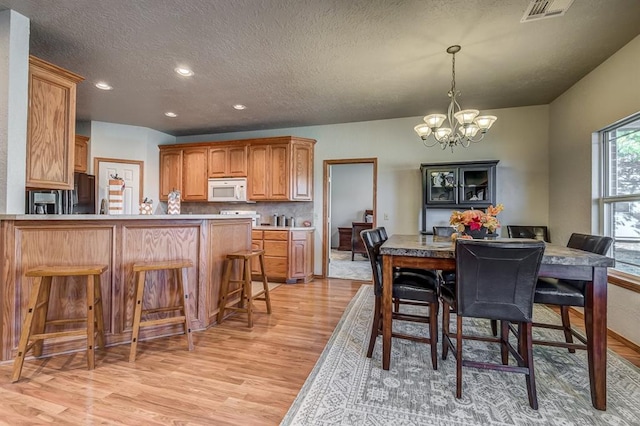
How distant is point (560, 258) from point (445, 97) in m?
2.67

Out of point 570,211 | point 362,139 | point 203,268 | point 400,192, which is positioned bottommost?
point 203,268

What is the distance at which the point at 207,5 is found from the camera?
83.0 inches

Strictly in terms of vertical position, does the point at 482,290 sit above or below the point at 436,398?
above

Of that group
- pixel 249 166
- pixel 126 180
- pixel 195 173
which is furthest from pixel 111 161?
pixel 249 166

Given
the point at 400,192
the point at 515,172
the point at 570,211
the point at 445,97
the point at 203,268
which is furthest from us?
the point at 400,192

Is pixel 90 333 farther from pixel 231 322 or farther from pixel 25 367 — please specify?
pixel 231 322

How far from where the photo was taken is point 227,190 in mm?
5113

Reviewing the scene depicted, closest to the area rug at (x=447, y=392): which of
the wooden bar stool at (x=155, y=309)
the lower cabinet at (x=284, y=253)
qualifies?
the wooden bar stool at (x=155, y=309)

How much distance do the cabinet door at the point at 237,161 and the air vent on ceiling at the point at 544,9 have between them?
4.01 metres

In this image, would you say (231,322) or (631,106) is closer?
(631,106)

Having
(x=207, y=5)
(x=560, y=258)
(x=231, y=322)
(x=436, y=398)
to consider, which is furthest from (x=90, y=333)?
(x=560, y=258)

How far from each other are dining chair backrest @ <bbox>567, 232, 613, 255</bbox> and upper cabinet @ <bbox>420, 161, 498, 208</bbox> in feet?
4.78

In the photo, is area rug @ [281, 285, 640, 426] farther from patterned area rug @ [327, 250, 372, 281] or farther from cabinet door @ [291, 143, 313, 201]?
cabinet door @ [291, 143, 313, 201]

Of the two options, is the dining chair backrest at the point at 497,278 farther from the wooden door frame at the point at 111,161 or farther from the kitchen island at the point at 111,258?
the wooden door frame at the point at 111,161
